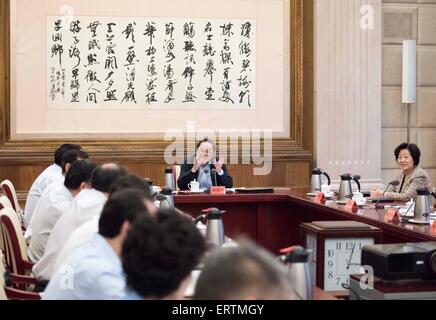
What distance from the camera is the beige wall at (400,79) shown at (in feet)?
24.8

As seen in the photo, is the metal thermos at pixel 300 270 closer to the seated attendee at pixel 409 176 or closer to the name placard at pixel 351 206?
the name placard at pixel 351 206

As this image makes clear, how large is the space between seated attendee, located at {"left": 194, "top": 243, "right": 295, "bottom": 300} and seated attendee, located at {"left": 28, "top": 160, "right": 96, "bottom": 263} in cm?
254

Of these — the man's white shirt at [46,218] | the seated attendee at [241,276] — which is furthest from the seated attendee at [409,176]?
the seated attendee at [241,276]

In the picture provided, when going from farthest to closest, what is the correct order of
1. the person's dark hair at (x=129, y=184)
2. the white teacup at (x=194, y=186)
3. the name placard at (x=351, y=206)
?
1. the white teacup at (x=194, y=186)
2. the name placard at (x=351, y=206)
3. the person's dark hair at (x=129, y=184)

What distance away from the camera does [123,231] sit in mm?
2242

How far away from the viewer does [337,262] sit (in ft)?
10.3

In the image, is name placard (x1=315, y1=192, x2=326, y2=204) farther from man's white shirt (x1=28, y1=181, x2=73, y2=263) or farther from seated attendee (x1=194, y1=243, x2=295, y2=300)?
seated attendee (x1=194, y1=243, x2=295, y2=300)

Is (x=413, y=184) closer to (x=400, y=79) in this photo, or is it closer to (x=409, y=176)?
(x=409, y=176)

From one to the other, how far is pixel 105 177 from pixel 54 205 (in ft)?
1.80

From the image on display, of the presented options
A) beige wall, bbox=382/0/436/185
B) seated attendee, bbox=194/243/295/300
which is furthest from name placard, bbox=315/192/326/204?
seated attendee, bbox=194/243/295/300

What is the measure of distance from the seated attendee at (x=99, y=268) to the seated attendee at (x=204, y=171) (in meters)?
3.82

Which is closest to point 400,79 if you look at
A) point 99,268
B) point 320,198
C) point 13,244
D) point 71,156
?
point 320,198

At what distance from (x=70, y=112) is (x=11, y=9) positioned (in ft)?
3.81

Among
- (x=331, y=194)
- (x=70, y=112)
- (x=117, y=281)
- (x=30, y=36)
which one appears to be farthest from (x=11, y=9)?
(x=117, y=281)
